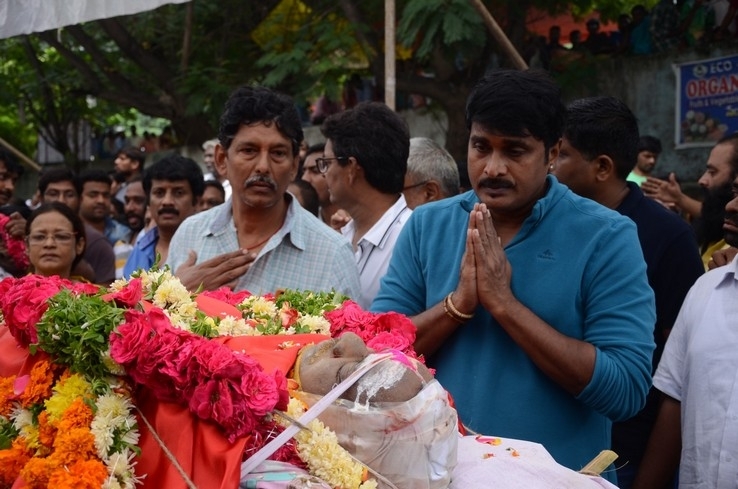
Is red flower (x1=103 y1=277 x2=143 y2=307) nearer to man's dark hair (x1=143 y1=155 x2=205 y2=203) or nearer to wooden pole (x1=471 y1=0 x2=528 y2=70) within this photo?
man's dark hair (x1=143 y1=155 x2=205 y2=203)

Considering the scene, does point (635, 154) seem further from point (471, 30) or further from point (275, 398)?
point (471, 30)

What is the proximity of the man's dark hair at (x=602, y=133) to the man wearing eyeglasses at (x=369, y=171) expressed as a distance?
33.3 inches

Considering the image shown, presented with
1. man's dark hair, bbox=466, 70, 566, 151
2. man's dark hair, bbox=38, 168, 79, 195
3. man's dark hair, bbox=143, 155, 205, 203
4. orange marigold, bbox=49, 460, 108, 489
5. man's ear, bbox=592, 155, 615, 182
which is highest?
man's dark hair, bbox=466, 70, 566, 151

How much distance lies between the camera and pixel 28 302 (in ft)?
8.69

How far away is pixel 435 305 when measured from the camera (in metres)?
3.15

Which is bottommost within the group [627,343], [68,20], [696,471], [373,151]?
[696,471]

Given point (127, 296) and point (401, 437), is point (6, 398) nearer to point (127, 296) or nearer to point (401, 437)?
point (127, 296)

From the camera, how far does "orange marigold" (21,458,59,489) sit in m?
2.31

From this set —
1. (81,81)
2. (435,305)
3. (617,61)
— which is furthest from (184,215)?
(81,81)

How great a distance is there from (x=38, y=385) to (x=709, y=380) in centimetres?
230

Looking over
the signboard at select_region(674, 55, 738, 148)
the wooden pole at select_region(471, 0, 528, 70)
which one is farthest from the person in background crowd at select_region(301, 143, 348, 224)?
the signboard at select_region(674, 55, 738, 148)

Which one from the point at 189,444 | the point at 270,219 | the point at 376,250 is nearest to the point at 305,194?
→ the point at 376,250

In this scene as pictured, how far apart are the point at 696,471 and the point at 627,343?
0.81 metres

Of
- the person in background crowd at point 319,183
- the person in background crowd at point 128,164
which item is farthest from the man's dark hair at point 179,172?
the person in background crowd at point 128,164
